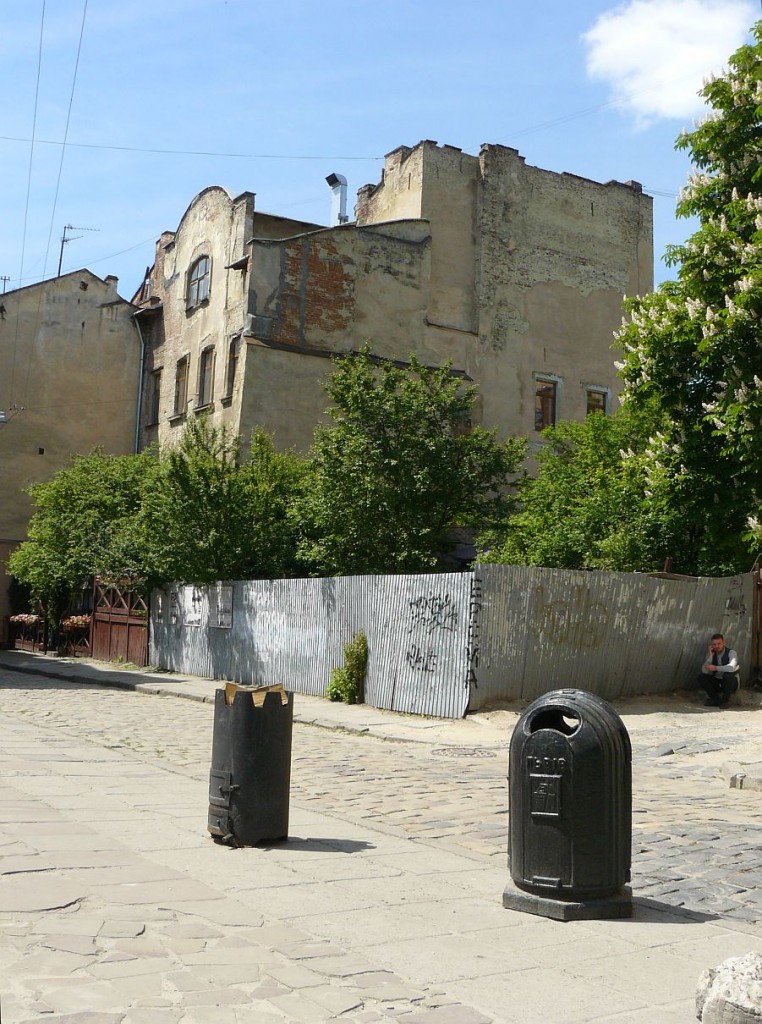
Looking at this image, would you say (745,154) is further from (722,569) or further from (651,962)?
(651,962)

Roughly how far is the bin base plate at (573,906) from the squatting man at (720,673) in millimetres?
12594

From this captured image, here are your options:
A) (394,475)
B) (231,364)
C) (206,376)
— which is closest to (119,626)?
(231,364)

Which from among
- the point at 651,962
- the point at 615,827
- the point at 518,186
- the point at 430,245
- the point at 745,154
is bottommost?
the point at 651,962

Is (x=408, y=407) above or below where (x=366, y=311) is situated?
below

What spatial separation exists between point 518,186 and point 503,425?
319 inches

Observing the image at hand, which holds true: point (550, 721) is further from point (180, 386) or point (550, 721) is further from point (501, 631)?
point (180, 386)

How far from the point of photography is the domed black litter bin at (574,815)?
17.6 feet

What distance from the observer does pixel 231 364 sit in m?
31.3

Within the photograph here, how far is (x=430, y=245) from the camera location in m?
33.5

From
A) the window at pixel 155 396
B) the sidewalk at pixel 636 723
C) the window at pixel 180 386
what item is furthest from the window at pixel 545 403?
the sidewalk at pixel 636 723

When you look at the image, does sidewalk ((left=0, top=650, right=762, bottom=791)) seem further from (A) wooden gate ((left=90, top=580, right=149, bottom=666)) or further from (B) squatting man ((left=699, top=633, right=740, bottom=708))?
(A) wooden gate ((left=90, top=580, right=149, bottom=666))

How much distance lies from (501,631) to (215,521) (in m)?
9.88

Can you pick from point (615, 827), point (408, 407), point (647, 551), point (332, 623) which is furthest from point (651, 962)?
point (408, 407)

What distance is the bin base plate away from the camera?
539 cm
